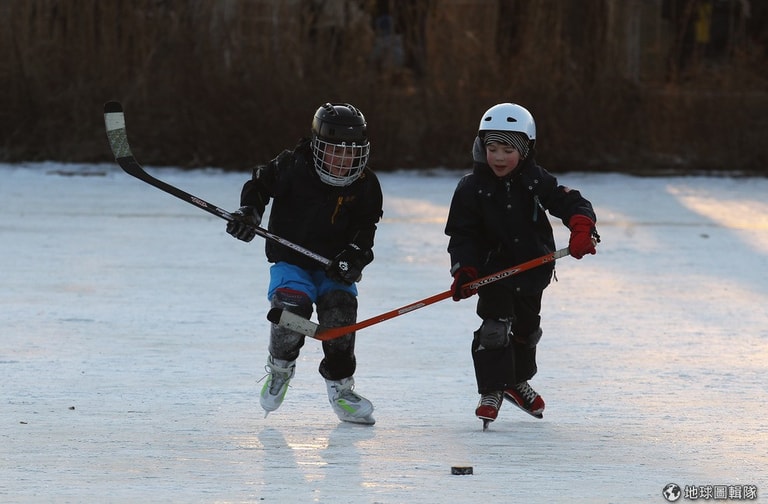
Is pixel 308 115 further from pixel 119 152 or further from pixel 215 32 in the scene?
pixel 119 152

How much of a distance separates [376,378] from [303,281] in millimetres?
1019

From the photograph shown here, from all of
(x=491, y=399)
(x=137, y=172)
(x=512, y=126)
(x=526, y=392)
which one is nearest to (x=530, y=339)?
(x=526, y=392)

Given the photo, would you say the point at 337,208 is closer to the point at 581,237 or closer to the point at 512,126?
the point at 512,126

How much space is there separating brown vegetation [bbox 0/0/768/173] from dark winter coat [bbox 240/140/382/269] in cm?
1086

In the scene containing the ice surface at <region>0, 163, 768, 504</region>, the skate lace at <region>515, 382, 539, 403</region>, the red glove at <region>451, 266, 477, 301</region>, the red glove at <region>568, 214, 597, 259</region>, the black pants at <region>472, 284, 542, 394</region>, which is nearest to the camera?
the ice surface at <region>0, 163, 768, 504</region>

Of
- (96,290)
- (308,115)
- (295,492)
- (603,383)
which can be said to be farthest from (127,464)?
(308,115)

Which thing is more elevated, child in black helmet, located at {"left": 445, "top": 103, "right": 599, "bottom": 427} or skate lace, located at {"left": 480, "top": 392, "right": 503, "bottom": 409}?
child in black helmet, located at {"left": 445, "top": 103, "right": 599, "bottom": 427}

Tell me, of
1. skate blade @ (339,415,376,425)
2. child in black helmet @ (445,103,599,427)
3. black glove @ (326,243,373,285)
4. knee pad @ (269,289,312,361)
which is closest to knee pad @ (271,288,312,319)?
knee pad @ (269,289,312,361)

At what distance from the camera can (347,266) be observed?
5102 mm

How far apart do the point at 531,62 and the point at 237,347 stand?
10.5 metres

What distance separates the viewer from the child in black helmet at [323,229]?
16.8ft

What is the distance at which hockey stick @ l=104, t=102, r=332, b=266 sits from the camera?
511 centimetres

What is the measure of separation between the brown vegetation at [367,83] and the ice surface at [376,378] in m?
5.03

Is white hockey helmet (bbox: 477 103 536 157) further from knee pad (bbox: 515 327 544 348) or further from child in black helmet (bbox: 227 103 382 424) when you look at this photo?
knee pad (bbox: 515 327 544 348)
